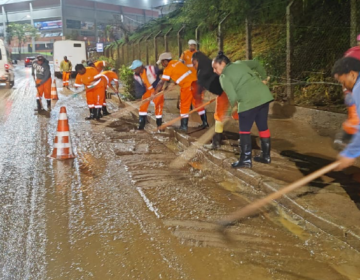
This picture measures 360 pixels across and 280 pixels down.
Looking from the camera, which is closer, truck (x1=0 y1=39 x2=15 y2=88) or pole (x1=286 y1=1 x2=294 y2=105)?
pole (x1=286 y1=1 x2=294 y2=105)

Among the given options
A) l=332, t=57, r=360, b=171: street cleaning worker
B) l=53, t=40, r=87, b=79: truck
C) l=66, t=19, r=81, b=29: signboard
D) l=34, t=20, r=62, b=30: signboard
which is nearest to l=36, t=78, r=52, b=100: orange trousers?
l=332, t=57, r=360, b=171: street cleaning worker

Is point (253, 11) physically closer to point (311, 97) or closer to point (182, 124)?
point (311, 97)

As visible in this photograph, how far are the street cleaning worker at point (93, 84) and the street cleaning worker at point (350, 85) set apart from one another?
7724 millimetres

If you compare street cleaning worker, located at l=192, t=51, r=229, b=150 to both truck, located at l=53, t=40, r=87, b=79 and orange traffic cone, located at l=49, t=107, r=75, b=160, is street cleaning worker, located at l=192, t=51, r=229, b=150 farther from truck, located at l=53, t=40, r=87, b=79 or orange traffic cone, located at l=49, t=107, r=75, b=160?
truck, located at l=53, t=40, r=87, b=79

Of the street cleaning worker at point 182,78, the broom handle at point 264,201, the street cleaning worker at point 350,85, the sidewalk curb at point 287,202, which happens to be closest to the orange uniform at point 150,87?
the street cleaning worker at point 182,78

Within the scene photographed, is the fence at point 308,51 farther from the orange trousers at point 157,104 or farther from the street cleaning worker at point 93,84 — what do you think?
the street cleaning worker at point 93,84

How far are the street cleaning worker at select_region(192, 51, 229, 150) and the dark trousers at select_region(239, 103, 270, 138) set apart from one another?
1031mm

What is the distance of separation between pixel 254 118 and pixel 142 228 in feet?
7.80

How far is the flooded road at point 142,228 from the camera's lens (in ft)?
9.87

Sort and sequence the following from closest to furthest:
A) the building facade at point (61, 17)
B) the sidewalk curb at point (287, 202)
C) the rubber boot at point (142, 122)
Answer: the sidewalk curb at point (287, 202) → the rubber boot at point (142, 122) → the building facade at point (61, 17)

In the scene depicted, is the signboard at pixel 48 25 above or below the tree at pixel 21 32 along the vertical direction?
above

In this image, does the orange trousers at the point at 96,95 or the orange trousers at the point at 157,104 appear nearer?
the orange trousers at the point at 157,104

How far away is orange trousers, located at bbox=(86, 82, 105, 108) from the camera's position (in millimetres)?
10219

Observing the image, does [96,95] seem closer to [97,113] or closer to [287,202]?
[97,113]
